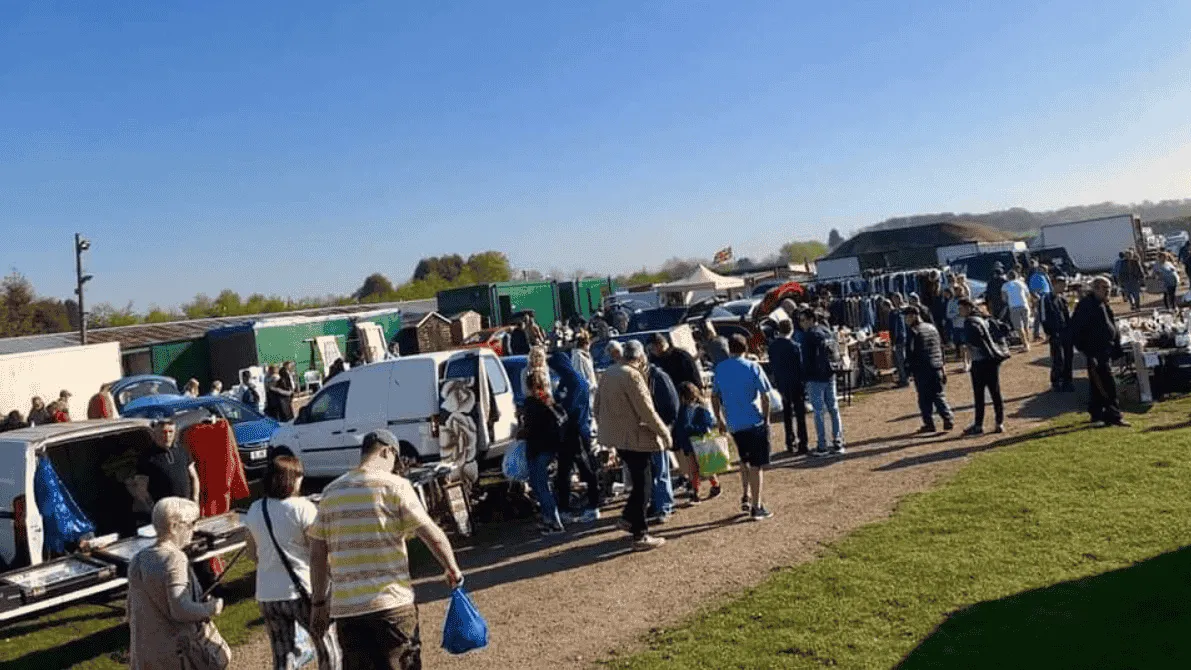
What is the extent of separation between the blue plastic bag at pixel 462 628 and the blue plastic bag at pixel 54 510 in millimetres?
5462

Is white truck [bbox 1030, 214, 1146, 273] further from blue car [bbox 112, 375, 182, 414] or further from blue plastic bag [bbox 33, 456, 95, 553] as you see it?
blue plastic bag [bbox 33, 456, 95, 553]

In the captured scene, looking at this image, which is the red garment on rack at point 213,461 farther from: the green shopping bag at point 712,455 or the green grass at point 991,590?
the green grass at point 991,590

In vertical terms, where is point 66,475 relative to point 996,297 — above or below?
below

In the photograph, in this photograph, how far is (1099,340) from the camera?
35.1 ft

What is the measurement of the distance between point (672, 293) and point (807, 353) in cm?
2792

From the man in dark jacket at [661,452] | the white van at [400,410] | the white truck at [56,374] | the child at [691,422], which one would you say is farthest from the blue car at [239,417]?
the man in dark jacket at [661,452]

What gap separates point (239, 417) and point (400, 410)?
530cm

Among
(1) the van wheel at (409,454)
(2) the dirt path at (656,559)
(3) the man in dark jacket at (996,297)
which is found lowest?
(2) the dirt path at (656,559)

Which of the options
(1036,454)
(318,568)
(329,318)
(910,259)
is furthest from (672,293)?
(318,568)

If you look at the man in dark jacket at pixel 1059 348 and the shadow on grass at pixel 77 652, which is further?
the man in dark jacket at pixel 1059 348

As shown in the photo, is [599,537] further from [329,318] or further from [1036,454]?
[329,318]

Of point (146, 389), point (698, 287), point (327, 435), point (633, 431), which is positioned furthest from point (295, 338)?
point (633, 431)

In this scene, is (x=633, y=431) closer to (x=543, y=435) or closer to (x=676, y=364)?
(x=543, y=435)

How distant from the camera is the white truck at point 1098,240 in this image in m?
39.3
